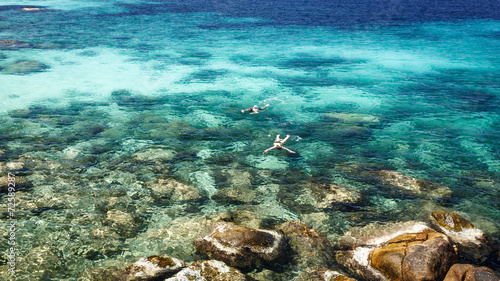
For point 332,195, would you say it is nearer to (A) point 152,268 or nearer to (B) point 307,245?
(B) point 307,245

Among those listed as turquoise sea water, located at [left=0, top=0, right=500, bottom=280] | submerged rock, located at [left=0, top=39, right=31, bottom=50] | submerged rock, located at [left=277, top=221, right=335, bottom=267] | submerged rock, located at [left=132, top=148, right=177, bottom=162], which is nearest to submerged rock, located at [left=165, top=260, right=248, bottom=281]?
turquoise sea water, located at [left=0, top=0, right=500, bottom=280]

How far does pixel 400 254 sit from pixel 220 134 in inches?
518

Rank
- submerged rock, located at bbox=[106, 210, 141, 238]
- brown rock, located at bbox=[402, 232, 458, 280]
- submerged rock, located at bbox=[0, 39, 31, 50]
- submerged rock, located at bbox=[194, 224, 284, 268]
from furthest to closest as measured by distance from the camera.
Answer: submerged rock, located at bbox=[0, 39, 31, 50] → submerged rock, located at bbox=[106, 210, 141, 238] → submerged rock, located at bbox=[194, 224, 284, 268] → brown rock, located at bbox=[402, 232, 458, 280]

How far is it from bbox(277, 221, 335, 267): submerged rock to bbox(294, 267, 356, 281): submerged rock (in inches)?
12.2

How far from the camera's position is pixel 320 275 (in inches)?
387

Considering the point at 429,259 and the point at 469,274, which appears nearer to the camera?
the point at 469,274

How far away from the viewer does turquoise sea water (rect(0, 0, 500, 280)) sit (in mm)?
12422

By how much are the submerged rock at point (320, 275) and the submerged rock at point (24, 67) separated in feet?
108

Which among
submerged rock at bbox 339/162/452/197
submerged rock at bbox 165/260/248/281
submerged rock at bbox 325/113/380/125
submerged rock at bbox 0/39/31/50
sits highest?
submerged rock at bbox 0/39/31/50

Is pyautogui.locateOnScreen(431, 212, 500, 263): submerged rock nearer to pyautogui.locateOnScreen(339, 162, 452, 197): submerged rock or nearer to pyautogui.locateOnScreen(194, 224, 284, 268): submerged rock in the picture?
pyautogui.locateOnScreen(339, 162, 452, 197): submerged rock

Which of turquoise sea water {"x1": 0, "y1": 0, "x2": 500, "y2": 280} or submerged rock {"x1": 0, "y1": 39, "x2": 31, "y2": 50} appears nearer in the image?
turquoise sea water {"x1": 0, "y1": 0, "x2": 500, "y2": 280}

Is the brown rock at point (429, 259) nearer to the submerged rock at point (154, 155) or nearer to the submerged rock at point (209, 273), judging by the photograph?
Answer: the submerged rock at point (209, 273)

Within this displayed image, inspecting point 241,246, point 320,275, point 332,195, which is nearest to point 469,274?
point 320,275

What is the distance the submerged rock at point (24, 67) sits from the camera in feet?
103
